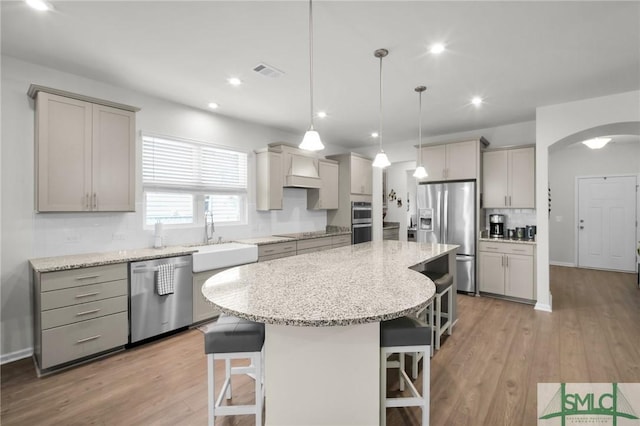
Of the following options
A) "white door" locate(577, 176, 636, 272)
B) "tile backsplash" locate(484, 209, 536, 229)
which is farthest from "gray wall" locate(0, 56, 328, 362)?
"white door" locate(577, 176, 636, 272)

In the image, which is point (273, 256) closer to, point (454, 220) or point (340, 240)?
point (340, 240)

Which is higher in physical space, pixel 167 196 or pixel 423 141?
pixel 423 141

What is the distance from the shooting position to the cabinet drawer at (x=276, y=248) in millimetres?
4008

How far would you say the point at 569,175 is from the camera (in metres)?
6.59

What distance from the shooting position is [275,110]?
397cm

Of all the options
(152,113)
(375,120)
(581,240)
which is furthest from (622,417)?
(581,240)

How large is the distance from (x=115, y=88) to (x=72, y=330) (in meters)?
2.45

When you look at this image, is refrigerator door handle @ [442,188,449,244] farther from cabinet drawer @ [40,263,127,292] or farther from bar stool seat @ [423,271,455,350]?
cabinet drawer @ [40,263,127,292]

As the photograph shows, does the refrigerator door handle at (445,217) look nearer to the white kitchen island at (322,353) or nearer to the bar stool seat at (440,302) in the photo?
the bar stool seat at (440,302)

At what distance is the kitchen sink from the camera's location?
330 cm

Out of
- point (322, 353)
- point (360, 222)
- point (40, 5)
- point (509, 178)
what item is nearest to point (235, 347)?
point (322, 353)

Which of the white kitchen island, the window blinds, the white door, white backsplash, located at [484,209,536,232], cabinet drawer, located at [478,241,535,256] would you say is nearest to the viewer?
the white kitchen island

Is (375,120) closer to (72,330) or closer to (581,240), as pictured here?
(72,330)

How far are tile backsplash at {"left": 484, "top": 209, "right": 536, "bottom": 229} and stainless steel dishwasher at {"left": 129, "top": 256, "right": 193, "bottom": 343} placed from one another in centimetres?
470
